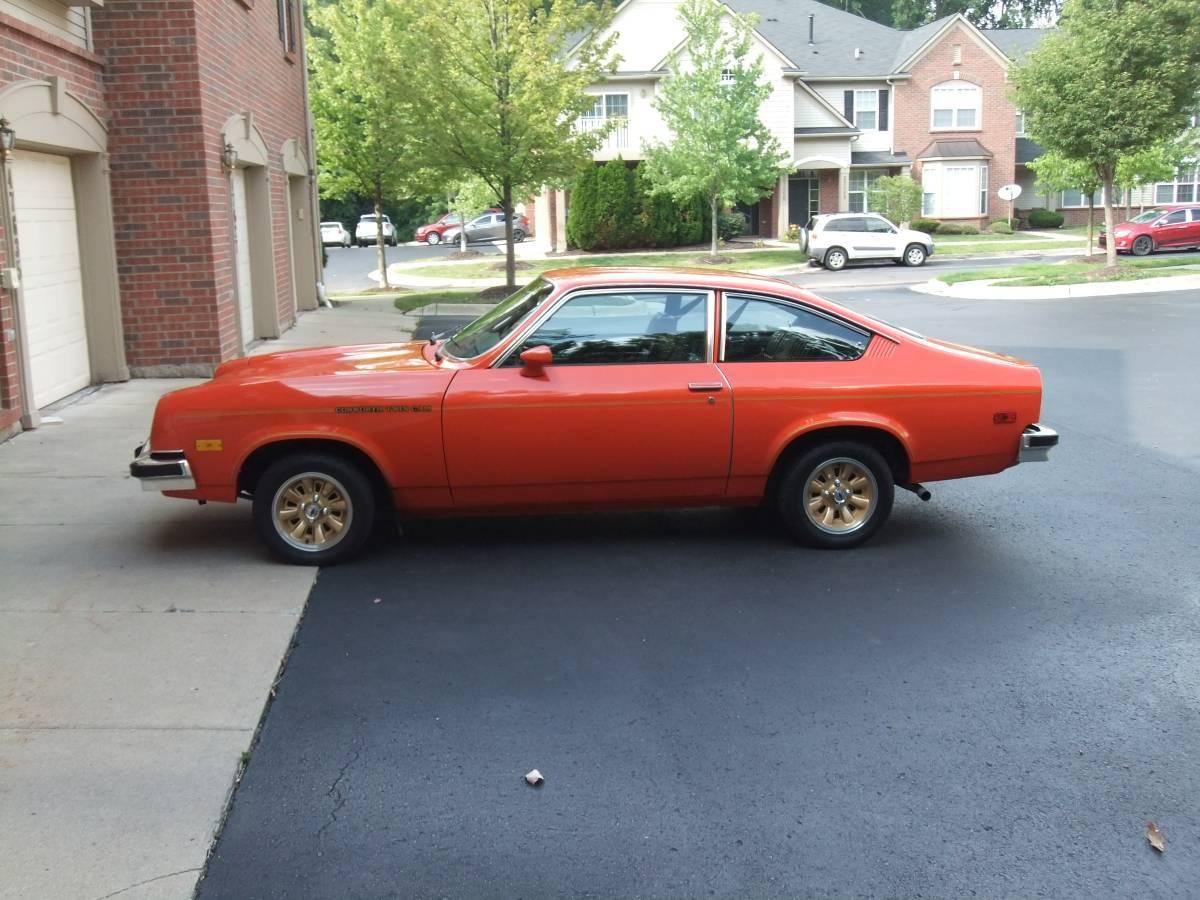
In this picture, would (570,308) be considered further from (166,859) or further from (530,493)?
(166,859)

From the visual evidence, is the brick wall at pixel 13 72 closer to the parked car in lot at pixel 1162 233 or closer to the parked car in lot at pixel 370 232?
the parked car in lot at pixel 1162 233

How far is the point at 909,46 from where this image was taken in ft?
155

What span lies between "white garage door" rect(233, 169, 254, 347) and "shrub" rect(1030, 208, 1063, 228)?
130ft

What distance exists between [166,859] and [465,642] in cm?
202

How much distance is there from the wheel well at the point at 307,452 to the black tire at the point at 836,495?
2.26 meters

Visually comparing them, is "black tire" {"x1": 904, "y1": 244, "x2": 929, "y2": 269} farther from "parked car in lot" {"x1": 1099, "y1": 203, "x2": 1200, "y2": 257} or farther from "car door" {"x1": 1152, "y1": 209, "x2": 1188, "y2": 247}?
"car door" {"x1": 1152, "y1": 209, "x2": 1188, "y2": 247}

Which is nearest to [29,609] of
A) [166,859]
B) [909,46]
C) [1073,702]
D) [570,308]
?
[166,859]

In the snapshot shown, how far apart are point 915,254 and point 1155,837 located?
1268 inches

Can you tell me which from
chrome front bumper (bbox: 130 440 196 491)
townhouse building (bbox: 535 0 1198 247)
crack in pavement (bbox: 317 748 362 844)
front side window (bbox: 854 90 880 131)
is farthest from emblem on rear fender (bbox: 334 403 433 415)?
front side window (bbox: 854 90 880 131)

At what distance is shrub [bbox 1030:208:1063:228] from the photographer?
48.6m

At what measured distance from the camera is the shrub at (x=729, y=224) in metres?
41.2

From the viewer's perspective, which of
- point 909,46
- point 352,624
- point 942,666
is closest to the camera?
point 942,666

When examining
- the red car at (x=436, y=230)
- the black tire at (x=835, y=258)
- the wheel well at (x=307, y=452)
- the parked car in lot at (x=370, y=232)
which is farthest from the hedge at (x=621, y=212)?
the wheel well at (x=307, y=452)

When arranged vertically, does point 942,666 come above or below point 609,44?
below
